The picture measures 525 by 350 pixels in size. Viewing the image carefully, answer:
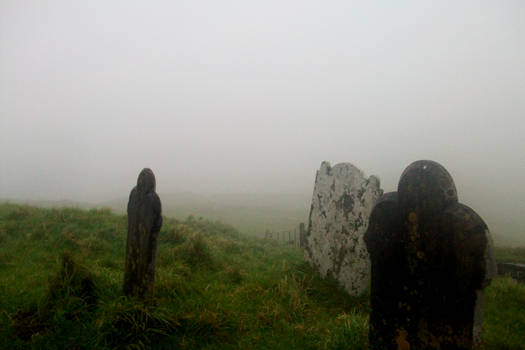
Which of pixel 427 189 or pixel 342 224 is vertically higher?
pixel 427 189

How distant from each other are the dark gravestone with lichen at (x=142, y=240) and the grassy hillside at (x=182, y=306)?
0.28 meters

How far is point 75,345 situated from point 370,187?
17.1 ft

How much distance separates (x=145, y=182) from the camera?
4848 millimetres

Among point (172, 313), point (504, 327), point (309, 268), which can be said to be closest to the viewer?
point (172, 313)

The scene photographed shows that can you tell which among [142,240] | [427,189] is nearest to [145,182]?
[142,240]

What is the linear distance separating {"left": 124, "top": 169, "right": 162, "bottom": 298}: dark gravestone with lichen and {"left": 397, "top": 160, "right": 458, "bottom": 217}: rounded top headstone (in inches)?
130

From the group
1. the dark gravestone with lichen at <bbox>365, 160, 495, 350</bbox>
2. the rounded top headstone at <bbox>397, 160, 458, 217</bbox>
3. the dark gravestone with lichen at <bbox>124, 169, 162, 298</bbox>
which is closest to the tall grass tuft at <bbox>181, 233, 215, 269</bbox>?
the dark gravestone with lichen at <bbox>124, 169, 162, 298</bbox>

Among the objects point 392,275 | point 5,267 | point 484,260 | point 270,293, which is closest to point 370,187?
point 270,293

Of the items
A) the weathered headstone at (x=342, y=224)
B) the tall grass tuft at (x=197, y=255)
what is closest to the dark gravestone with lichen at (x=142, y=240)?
the tall grass tuft at (x=197, y=255)

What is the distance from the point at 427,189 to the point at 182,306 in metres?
3.54

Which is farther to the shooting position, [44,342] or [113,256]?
[113,256]

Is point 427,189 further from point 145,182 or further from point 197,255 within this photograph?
point 197,255

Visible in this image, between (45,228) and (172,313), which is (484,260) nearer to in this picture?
(172,313)

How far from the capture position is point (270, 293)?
18.3ft
